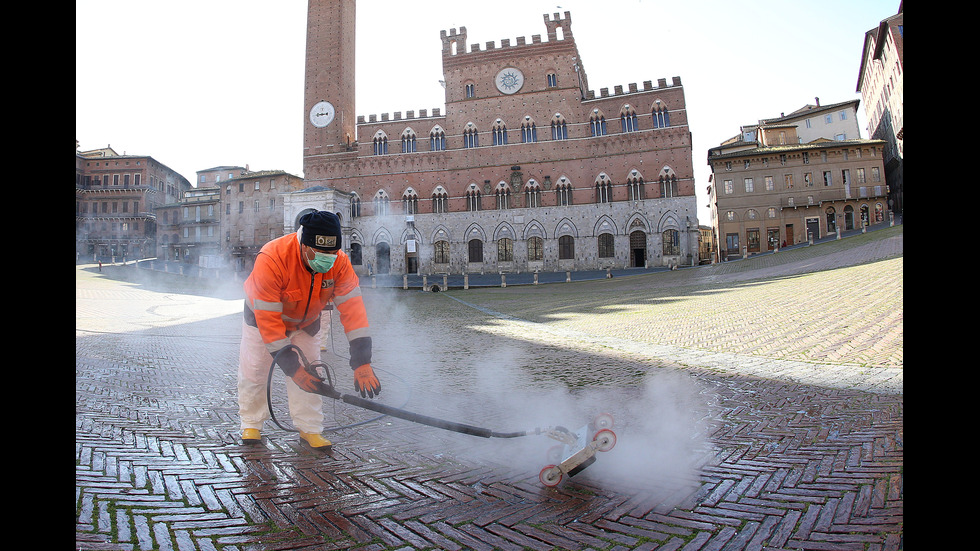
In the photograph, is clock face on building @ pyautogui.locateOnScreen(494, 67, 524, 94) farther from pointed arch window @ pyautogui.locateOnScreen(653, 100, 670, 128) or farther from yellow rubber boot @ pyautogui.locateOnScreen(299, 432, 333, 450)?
yellow rubber boot @ pyautogui.locateOnScreen(299, 432, 333, 450)

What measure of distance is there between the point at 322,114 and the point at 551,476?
128 feet

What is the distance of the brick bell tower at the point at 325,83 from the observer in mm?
35969

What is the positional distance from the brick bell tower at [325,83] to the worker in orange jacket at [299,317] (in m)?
35.4

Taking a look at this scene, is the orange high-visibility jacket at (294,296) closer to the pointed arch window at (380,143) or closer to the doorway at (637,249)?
the doorway at (637,249)

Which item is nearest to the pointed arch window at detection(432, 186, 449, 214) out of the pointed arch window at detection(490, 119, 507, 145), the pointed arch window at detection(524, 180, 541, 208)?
the pointed arch window at detection(490, 119, 507, 145)

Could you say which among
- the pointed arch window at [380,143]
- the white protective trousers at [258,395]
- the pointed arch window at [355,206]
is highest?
the pointed arch window at [380,143]

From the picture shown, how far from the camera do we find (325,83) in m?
36.2

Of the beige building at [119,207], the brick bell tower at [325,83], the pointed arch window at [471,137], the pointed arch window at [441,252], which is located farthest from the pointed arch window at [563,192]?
the beige building at [119,207]

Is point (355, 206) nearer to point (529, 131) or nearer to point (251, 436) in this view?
point (529, 131)

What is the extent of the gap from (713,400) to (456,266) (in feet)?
99.0

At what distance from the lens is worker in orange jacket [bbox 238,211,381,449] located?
299 centimetres

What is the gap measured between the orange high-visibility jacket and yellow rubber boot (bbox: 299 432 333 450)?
0.65 metres
